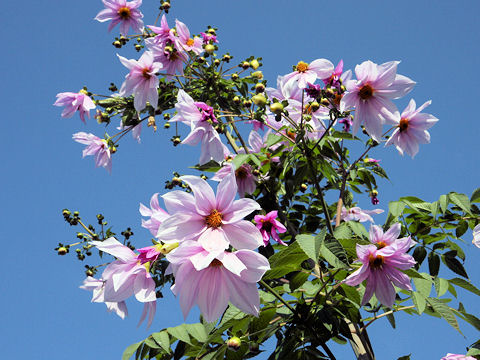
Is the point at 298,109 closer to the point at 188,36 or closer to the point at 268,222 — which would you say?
the point at 268,222

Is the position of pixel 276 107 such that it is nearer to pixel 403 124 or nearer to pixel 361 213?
pixel 403 124

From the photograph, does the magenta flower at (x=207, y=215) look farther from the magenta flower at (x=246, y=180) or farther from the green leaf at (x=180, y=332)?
the magenta flower at (x=246, y=180)

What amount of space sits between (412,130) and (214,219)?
1.51m

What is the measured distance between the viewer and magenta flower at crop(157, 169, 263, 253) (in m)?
1.16

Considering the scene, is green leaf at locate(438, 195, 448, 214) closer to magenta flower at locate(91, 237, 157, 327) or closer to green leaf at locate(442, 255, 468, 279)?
green leaf at locate(442, 255, 468, 279)

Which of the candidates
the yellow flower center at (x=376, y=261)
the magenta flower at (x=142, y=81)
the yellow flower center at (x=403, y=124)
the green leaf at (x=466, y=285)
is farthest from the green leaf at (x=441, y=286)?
the magenta flower at (x=142, y=81)

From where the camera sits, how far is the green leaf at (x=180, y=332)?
5.86ft

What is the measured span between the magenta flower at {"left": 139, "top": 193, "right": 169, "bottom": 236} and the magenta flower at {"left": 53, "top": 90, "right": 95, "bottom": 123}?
1.68 meters

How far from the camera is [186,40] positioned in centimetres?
282

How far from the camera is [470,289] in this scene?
193 centimetres

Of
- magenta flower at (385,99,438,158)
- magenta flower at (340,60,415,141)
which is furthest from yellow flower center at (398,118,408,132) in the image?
magenta flower at (340,60,415,141)

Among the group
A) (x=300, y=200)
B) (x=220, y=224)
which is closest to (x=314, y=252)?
(x=220, y=224)

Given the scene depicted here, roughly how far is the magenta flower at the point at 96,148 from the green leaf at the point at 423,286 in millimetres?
1888

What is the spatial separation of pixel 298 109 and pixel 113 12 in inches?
67.5
